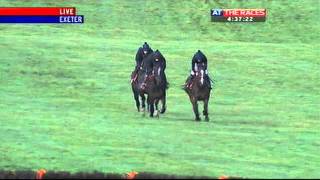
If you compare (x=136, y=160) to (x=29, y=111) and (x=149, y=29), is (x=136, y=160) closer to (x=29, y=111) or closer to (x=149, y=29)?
(x=29, y=111)

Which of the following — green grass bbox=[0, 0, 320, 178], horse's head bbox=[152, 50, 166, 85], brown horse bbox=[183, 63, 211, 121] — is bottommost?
green grass bbox=[0, 0, 320, 178]

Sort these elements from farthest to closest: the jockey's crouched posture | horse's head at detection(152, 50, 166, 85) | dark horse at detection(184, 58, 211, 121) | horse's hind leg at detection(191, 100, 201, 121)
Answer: horse's hind leg at detection(191, 100, 201, 121) → horse's head at detection(152, 50, 166, 85) → dark horse at detection(184, 58, 211, 121) → the jockey's crouched posture

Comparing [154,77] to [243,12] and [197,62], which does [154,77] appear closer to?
[197,62]

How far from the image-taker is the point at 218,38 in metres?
49.5

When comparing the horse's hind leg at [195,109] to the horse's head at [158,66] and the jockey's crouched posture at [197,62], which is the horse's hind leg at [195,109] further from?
the horse's head at [158,66]

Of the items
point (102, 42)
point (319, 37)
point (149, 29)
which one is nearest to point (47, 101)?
point (102, 42)

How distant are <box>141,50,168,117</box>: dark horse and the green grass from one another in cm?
103

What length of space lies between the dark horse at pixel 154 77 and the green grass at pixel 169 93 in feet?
3.39

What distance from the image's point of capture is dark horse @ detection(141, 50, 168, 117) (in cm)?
2697

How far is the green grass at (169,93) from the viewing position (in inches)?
894

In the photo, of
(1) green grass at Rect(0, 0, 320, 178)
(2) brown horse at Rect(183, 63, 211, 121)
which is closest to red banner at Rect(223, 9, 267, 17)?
(1) green grass at Rect(0, 0, 320, 178)

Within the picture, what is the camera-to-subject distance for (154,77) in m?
27.3

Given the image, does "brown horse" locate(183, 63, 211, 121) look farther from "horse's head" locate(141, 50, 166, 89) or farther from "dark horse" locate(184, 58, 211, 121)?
"horse's head" locate(141, 50, 166, 89)

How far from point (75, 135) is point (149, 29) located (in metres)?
25.4
